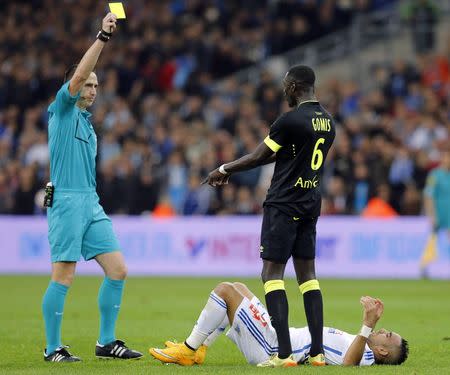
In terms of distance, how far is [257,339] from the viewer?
9.55 meters

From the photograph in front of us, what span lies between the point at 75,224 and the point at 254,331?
1920 millimetres

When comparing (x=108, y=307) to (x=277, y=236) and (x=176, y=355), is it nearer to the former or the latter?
(x=176, y=355)

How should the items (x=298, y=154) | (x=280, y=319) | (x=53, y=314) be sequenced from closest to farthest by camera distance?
(x=280, y=319) → (x=298, y=154) → (x=53, y=314)

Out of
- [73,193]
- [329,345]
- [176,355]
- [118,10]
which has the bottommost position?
[176,355]

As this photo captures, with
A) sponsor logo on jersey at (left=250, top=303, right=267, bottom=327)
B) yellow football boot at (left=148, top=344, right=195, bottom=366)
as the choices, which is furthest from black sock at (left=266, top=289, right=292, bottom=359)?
yellow football boot at (left=148, top=344, right=195, bottom=366)

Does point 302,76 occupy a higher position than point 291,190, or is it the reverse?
point 302,76

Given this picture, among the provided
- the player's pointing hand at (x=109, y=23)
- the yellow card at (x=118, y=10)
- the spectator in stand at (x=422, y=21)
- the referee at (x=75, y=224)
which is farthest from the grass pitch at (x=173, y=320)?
the spectator in stand at (x=422, y=21)

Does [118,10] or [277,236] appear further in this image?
[118,10]

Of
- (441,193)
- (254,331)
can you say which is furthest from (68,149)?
(441,193)

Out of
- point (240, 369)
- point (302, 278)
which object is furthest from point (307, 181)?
point (240, 369)

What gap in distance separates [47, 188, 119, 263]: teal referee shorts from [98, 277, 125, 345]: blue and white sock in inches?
12.1

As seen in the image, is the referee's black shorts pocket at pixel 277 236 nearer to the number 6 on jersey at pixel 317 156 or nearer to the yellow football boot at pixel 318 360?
the number 6 on jersey at pixel 317 156

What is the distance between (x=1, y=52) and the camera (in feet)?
97.7

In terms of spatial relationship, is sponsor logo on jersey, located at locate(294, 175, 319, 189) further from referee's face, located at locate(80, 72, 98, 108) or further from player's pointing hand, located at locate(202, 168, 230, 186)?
referee's face, located at locate(80, 72, 98, 108)
